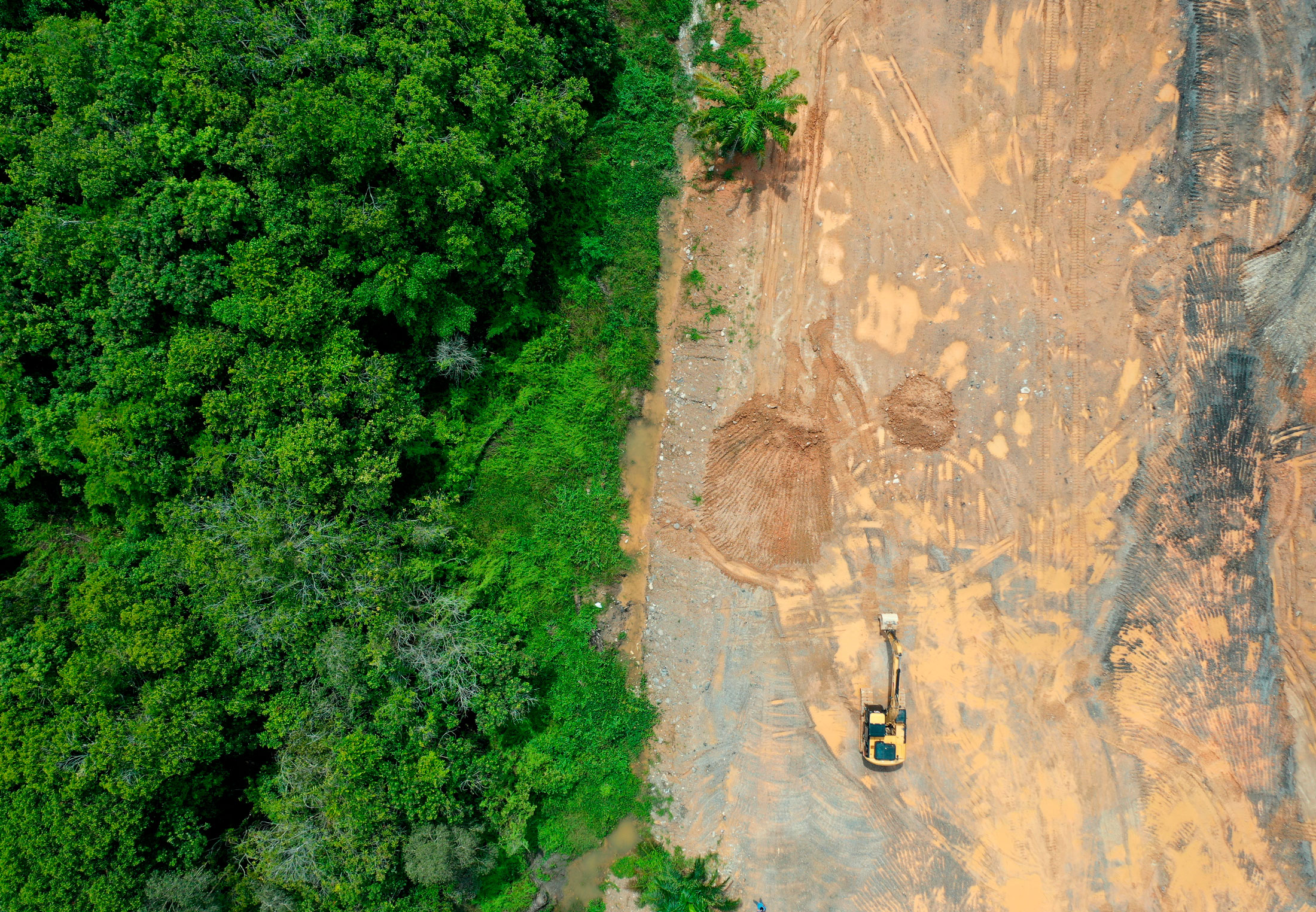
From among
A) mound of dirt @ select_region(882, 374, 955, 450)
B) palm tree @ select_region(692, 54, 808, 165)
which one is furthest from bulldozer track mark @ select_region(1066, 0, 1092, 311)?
palm tree @ select_region(692, 54, 808, 165)

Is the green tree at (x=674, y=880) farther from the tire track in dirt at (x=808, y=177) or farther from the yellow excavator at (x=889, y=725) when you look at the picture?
the tire track in dirt at (x=808, y=177)

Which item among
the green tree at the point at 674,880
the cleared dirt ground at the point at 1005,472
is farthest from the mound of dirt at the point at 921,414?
the green tree at the point at 674,880

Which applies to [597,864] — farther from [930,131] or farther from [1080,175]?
[1080,175]

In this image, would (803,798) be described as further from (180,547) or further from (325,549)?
(180,547)

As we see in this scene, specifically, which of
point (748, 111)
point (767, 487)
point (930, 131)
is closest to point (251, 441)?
point (767, 487)

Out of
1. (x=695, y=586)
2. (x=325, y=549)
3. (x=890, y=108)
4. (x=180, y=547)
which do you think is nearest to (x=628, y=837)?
(x=695, y=586)

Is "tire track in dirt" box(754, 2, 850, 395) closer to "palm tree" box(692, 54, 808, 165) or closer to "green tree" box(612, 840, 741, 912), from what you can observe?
"palm tree" box(692, 54, 808, 165)
